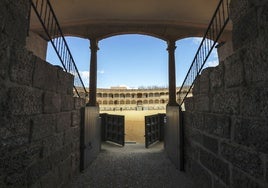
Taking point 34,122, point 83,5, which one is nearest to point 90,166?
point 34,122

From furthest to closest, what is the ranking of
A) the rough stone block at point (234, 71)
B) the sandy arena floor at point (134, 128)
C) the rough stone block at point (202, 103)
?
the sandy arena floor at point (134, 128)
the rough stone block at point (202, 103)
the rough stone block at point (234, 71)

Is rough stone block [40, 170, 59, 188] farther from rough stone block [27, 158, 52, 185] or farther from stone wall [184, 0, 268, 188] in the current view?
stone wall [184, 0, 268, 188]

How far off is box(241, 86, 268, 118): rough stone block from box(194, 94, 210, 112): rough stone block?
3.12 feet

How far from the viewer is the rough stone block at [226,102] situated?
1.81 m

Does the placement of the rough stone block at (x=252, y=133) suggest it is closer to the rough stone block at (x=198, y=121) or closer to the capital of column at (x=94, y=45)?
the rough stone block at (x=198, y=121)

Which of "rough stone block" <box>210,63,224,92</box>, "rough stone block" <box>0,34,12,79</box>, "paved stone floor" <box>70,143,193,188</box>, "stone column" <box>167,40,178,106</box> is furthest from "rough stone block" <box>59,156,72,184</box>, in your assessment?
"stone column" <box>167,40,178,106</box>

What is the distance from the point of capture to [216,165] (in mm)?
2271

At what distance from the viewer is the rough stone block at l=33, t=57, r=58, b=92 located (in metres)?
2.15

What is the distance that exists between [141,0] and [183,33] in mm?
2209

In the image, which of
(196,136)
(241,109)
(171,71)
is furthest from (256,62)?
(171,71)

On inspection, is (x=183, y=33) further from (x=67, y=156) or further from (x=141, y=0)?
(x=67, y=156)

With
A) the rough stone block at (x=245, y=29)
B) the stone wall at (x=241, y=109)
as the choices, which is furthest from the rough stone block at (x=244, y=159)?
the rough stone block at (x=245, y=29)

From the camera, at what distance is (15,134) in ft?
5.71

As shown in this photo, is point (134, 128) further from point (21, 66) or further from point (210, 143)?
point (21, 66)
